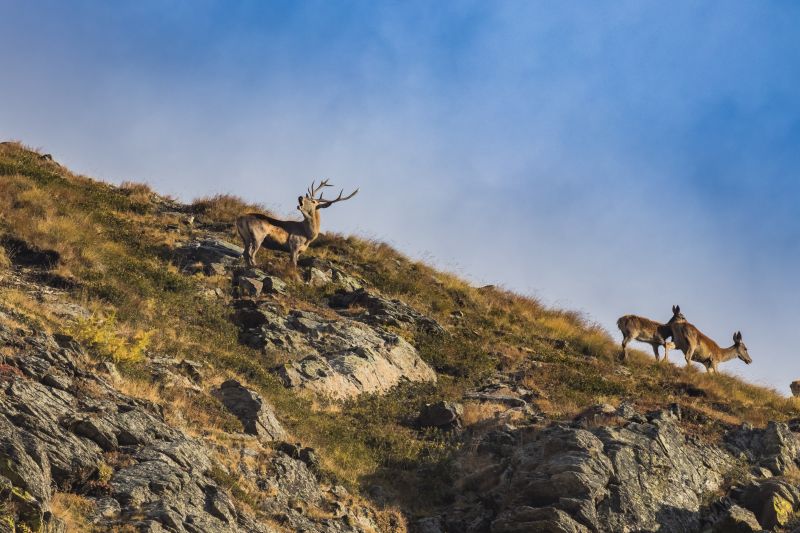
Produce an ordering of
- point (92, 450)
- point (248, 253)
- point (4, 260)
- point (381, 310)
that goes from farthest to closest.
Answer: point (248, 253) < point (381, 310) < point (4, 260) < point (92, 450)

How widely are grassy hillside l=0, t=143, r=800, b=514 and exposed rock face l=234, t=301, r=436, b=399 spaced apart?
0.51m

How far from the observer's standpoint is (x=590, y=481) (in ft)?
51.0

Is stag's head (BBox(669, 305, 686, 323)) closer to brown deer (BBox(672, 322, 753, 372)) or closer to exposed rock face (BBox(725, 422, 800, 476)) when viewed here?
brown deer (BBox(672, 322, 753, 372))

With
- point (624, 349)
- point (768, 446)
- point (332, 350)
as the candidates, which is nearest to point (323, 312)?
point (332, 350)

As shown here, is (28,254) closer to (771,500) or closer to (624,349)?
(771,500)

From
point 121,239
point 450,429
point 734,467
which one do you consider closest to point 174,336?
point 450,429

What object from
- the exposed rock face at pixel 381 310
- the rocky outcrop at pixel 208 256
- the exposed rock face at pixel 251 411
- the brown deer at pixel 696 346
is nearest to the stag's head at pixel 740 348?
the brown deer at pixel 696 346

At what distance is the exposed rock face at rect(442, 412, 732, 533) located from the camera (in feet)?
49.6

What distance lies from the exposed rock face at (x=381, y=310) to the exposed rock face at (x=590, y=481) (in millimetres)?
8926

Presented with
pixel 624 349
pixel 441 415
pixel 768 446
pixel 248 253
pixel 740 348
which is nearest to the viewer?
pixel 768 446

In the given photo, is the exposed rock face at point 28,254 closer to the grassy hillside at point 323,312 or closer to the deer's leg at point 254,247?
the grassy hillside at point 323,312

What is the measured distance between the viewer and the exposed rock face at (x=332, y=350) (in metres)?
21.2

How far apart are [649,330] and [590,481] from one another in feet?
60.1

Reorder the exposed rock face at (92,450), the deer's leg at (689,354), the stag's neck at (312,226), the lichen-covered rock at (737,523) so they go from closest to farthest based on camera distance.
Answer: the exposed rock face at (92,450) < the lichen-covered rock at (737,523) < the stag's neck at (312,226) < the deer's leg at (689,354)
